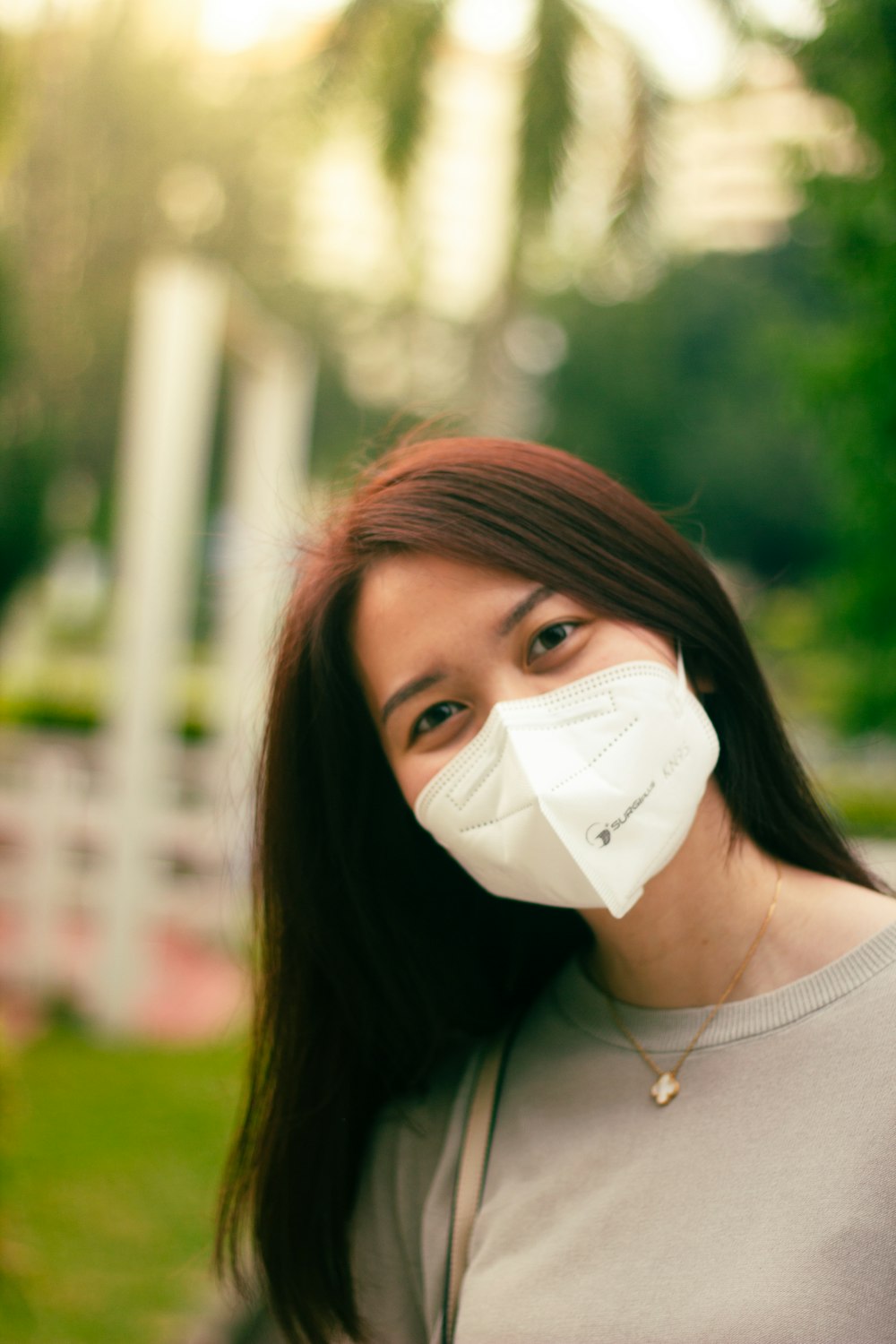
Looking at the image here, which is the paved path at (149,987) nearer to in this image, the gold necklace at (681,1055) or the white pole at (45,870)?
the white pole at (45,870)

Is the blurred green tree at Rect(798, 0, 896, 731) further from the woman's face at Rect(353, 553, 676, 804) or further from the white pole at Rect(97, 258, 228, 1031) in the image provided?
the woman's face at Rect(353, 553, 676, 804)

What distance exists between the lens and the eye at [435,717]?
1612mm

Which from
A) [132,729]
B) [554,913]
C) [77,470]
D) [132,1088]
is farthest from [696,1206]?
[77,470]

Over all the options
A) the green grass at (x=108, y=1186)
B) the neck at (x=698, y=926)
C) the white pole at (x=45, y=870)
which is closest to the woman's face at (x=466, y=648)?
the neck at (x=698, y=926)

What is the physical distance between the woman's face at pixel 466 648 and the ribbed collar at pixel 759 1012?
410mm

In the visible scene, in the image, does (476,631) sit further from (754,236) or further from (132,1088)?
(754,236)

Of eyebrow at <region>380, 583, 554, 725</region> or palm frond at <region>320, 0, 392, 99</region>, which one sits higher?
palm frond at <region>320, 0, 392, 99</region>

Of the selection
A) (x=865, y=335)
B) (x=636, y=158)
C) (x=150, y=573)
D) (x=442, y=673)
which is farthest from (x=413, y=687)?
(x=636, y=158)

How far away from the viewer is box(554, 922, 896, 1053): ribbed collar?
145 cm

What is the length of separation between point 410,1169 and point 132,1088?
3948 millimetres

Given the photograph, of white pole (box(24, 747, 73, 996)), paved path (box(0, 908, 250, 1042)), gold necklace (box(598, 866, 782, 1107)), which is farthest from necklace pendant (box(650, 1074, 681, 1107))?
white pole (box(24, 747, 73, 996))

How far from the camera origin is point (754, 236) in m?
28.0

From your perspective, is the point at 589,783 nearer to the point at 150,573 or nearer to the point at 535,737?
the point at 535,737

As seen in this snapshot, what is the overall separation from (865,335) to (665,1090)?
11.2ft
